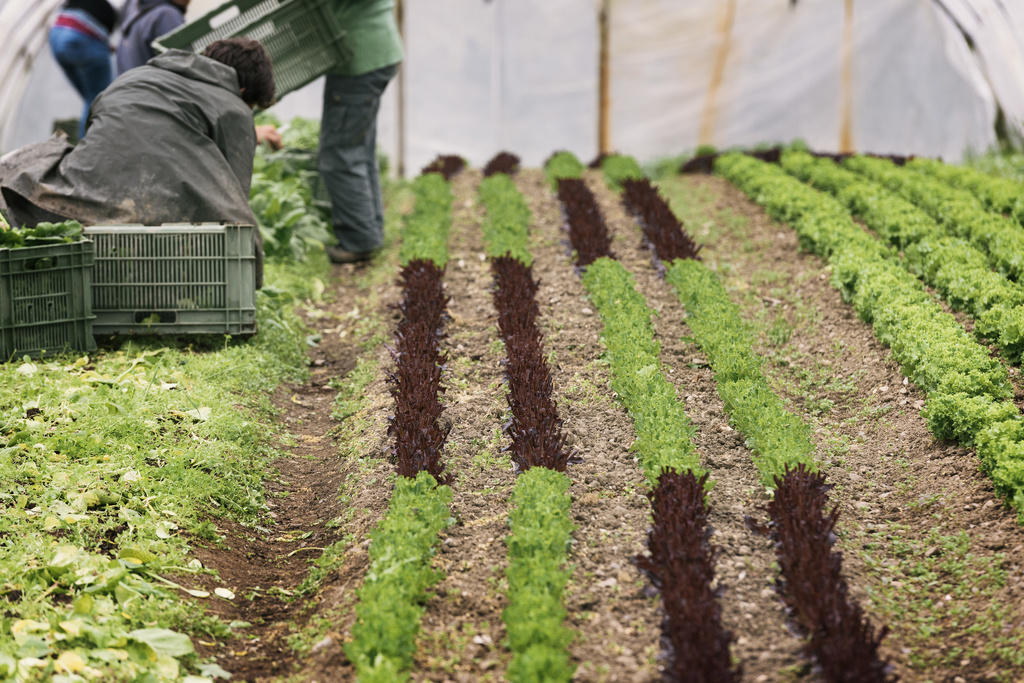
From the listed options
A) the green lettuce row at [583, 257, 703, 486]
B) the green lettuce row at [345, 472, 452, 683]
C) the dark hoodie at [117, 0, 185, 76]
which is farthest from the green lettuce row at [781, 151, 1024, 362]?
the dark hoodie at [117, 0, 185, 76]

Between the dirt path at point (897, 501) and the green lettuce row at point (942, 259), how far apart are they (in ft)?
1.84

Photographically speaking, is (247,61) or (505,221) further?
(505,221)

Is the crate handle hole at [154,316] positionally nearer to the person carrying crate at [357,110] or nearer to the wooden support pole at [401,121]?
the person carrying crate at [357,110]

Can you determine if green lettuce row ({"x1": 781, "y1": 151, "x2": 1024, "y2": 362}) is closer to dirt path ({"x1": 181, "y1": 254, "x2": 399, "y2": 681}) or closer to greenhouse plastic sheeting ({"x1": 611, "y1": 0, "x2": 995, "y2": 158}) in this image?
dirt path ({"x1": 181, "y1": 254, "x2": 399, "y2": 681})

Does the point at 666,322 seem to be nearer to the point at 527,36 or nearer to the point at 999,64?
the point at 999,64

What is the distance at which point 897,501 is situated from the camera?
4.45 m

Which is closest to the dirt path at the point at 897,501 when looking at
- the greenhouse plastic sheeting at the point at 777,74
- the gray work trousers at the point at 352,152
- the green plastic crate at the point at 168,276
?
the gray work trousers at the point at 352,152

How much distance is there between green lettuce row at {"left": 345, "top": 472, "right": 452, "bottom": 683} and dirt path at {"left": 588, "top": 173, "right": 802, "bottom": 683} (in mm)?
1076

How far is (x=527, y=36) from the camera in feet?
45.6

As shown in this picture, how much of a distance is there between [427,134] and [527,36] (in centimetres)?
197

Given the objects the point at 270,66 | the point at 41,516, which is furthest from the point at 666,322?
the point at 41,516

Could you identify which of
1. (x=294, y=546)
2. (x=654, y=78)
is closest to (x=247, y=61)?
(x=294, y=546)

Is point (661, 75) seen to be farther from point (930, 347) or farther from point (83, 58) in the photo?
point (930, 347)

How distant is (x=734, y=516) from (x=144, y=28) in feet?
19.7
